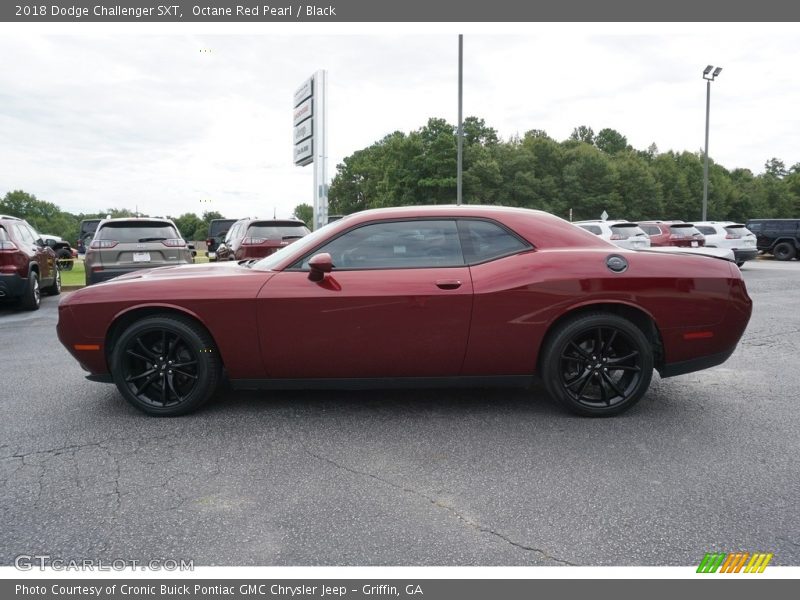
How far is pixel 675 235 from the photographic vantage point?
70.1ft

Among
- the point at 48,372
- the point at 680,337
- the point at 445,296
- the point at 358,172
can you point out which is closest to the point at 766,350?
the point at 680,337

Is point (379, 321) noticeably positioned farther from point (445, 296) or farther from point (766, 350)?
point (766, 350)

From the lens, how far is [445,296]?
4.13m

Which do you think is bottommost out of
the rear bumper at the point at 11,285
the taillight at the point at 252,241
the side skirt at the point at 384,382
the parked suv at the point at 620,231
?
A: the side skirt at the point at 384,382

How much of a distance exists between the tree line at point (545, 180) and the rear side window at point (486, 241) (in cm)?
6063

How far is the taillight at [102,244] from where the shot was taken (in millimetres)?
10411

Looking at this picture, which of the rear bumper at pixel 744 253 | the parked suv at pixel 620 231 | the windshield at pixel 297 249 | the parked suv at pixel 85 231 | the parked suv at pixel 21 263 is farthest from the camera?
the parked suv at pixel 85 231

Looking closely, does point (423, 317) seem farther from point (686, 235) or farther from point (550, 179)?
point (550, 179)

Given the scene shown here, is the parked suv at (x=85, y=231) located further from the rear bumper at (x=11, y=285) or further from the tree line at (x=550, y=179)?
the tree line at (x=550, y=179)

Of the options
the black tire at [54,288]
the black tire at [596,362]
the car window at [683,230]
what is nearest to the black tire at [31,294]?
the black tire at [54,288]

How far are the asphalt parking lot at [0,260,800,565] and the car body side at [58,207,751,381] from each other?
42cm

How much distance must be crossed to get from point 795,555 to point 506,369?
6.66 ft

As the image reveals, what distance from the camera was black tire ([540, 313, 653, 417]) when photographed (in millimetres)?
4223

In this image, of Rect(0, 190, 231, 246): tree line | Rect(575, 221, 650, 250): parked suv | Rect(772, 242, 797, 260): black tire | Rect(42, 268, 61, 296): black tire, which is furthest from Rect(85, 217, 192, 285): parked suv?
Rect(0, 190, 231, 246): tree line
